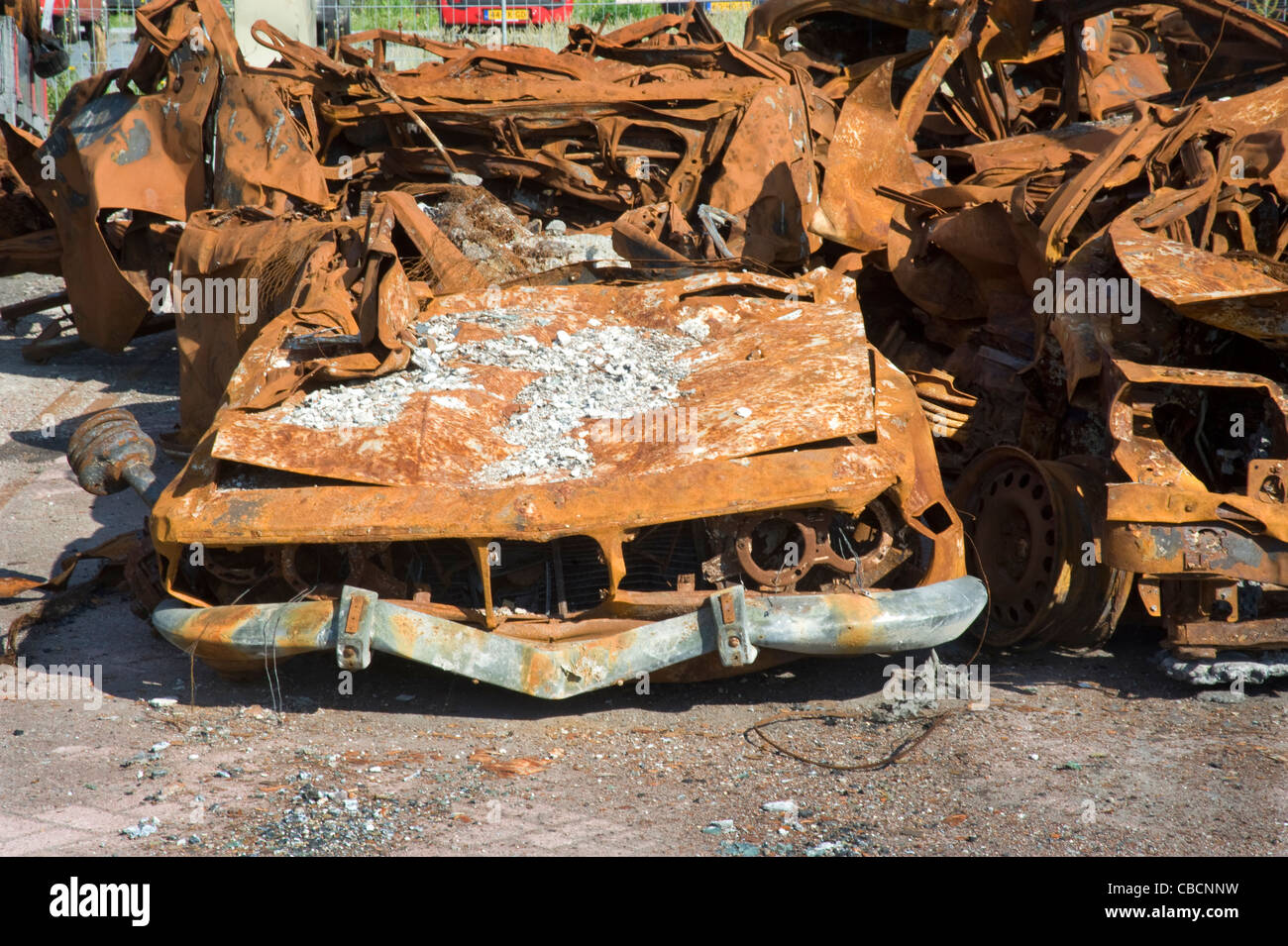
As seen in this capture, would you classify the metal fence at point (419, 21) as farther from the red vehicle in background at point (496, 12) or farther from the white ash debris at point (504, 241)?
the white ash debris at point (504, 241)

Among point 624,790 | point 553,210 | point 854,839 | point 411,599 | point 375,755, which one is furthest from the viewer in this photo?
point 553,210

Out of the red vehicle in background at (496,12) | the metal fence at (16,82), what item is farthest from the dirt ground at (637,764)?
the red vehicle in background at (496,12)

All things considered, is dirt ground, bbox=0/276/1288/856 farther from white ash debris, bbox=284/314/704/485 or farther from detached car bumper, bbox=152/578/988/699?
white ash debris, bbox=284/314/704/485

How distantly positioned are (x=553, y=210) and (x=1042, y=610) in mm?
3390

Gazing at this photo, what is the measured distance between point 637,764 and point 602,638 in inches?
14.9

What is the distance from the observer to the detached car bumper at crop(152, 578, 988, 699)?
3.46 meters

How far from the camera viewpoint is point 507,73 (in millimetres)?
6609

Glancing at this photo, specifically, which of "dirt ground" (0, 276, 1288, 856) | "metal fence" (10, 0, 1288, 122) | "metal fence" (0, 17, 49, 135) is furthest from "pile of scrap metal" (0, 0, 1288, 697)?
"metal fence" (10, 0, 1288, 122)

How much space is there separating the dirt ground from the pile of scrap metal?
0.25 metres

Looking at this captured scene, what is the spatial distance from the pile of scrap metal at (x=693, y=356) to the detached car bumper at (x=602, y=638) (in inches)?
0.4

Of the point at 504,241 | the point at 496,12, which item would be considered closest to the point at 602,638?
the point at 504,241

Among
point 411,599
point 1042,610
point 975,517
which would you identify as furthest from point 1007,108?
point 411,599

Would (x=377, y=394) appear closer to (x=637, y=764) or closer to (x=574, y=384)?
(x=574, y=384)

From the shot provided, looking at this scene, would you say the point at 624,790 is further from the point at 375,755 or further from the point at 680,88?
the point at 680,88
